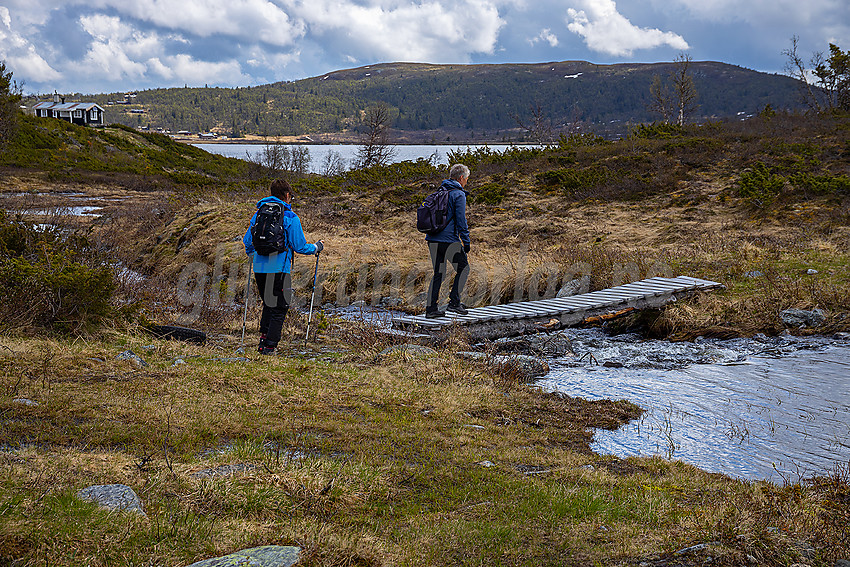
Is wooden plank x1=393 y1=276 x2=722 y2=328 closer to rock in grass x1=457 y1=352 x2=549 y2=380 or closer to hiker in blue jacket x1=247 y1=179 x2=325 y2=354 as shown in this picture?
rock in grass x1=457 y1=352 x2=549 y2=380

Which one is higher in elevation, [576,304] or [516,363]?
[576,304]

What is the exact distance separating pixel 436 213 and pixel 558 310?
3.31m

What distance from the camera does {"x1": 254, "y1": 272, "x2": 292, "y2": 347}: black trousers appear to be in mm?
8758

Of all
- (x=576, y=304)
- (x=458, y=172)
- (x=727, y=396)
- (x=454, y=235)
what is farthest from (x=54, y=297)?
(x=727, y=396)

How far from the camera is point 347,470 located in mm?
4512

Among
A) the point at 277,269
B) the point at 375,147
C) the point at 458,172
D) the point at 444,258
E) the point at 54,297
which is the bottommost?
the point at 54,297

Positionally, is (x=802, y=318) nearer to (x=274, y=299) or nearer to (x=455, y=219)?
(x=455, y=219)

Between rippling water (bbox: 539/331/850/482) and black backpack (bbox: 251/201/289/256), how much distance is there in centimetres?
389

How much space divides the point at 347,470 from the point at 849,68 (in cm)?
4247

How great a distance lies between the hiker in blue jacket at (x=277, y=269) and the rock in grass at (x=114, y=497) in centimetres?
506

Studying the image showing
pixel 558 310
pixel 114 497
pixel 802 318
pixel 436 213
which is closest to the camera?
pixel 114 497

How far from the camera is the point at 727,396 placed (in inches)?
322

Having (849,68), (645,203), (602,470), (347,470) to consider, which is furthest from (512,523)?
(849,68)

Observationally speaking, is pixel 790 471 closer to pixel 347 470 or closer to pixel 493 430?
pixel 493 430
